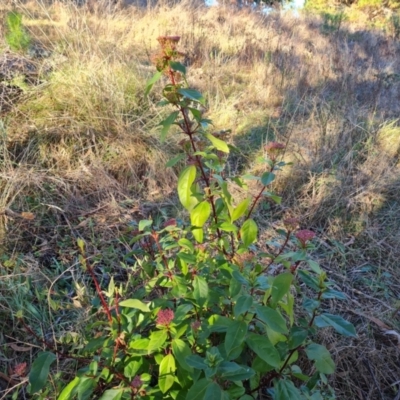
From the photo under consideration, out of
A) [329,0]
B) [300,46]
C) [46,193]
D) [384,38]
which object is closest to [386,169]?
→ [46,193]

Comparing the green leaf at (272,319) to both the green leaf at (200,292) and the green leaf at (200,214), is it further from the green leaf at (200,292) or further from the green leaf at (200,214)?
the green leaf at (200,214)

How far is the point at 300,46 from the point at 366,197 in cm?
420

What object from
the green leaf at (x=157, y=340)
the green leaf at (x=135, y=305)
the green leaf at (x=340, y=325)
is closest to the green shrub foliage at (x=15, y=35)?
the green leaf at (x=135, y=305)

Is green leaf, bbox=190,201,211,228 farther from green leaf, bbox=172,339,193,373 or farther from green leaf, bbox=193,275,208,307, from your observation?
green leaf, bbox=172,339,193,373

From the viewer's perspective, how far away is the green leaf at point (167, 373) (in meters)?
0.99

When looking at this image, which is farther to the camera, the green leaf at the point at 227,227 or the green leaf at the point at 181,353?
the green leaf at the point at 227,227

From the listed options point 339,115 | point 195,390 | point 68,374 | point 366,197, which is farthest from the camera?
point 339,115

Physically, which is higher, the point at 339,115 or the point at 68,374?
the point at 339,115

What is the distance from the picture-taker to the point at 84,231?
6.88 feet

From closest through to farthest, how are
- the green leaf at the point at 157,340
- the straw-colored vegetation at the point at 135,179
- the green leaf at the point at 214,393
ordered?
1. the green leaf at the point at 214,393
2. the green leaf at the point at 157,340
3. the straw-colored vegetation at the point at 135,179

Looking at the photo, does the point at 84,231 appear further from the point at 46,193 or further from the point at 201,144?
the point at 201,144

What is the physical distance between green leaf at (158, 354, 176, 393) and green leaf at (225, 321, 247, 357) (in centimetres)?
19

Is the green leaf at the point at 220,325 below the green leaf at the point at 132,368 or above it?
above

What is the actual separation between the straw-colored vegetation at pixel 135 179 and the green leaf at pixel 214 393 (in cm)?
54
